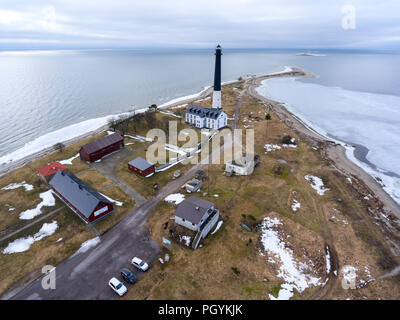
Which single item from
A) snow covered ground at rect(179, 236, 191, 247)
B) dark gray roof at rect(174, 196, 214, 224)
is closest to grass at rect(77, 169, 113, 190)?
dark gray roof at rect(174, 196, 214, 224)

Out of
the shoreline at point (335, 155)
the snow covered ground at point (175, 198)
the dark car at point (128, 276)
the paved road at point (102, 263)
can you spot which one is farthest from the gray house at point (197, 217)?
the shoreline at point (335, 155)

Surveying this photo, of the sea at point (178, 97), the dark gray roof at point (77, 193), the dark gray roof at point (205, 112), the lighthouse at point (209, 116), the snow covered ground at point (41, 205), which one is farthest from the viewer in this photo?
the lighthouse at point (209, 116)

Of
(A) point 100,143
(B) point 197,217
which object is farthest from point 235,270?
(A) point 100,143

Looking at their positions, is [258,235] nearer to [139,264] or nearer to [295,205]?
[295,205]

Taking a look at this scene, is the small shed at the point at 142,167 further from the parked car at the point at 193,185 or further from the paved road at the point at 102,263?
the paved road at the point at 102,263

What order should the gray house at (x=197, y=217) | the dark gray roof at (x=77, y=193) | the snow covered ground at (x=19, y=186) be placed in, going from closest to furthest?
the gray house at (x=197, y=217) < the dark gray roof at (x=77, y=193) < the snow covered ground at (x=19, y=186)

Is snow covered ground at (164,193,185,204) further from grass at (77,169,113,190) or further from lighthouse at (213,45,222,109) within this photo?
lighthouse at (213,45,222,109)
